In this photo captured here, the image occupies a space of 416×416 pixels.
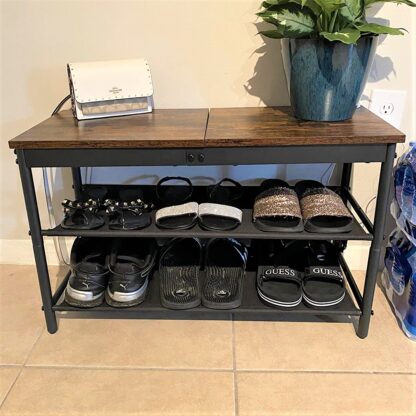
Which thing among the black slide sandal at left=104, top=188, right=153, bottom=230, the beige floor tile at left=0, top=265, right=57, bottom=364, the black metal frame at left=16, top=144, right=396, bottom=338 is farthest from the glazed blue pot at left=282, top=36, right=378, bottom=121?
the beige floor tile at left=0, top=265, right=57, bottom=364

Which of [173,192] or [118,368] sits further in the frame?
[173,192]

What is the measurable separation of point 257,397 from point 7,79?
1.08 meters

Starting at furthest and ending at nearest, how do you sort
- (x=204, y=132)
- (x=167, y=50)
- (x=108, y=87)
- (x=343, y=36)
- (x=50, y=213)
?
(x=50, y=213) → (x=167, y=50) → (x=108, y=87) → (x=204, y=132) → (x=343, y=36)

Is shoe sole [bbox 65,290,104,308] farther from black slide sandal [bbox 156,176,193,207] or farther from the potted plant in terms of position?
the potted plant

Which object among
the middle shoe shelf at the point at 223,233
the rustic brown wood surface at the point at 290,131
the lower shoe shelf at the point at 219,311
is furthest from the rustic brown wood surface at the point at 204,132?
the lower shoe shelf at the point at 219,311

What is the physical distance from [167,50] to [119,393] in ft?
2.89

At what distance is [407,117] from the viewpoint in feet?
4.08

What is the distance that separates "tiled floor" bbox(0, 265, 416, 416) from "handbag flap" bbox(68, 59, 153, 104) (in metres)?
0.61

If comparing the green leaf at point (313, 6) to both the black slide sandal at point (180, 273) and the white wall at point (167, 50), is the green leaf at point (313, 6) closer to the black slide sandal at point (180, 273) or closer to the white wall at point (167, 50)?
the white wall at point (167, 50)

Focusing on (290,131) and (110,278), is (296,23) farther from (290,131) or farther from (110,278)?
(110,278)

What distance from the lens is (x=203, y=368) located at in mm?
1061

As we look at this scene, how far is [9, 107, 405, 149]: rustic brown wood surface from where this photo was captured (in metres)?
0.94

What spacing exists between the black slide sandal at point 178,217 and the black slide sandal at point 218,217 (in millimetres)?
20

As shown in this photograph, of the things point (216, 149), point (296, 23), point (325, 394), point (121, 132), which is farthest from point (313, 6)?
point (325, 394)
